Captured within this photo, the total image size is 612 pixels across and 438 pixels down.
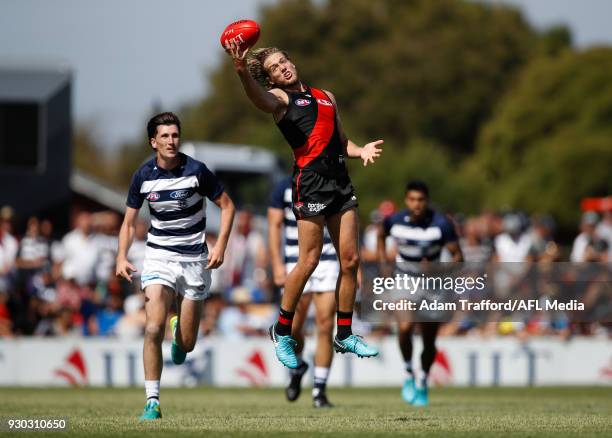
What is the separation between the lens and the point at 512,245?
68.5 feet

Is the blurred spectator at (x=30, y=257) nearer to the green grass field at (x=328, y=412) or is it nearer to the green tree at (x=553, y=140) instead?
the green grass field at (x=328, y=412)

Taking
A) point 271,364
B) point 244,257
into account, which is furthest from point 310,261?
point 244,257

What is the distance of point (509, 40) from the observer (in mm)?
70062

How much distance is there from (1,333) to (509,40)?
2113 inches

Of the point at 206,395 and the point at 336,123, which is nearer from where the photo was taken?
the point at 336,123

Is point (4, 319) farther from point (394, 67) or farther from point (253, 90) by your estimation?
point (394, 67)

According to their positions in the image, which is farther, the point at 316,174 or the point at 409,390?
the point at 409,390

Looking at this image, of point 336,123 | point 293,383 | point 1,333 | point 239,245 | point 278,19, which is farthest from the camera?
point 278,19

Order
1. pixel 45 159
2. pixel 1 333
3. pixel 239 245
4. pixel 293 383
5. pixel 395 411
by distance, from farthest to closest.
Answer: pixel 45 159, pixel 239 245, pixel 1 333, pixel 293 383, pixel 395 411

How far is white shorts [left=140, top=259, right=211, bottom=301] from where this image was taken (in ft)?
34.2

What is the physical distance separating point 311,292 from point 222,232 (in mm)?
2942

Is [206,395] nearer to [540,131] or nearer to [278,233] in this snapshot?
[278,233]

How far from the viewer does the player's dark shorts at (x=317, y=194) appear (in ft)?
32.4

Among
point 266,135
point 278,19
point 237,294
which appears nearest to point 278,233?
point 237,294
